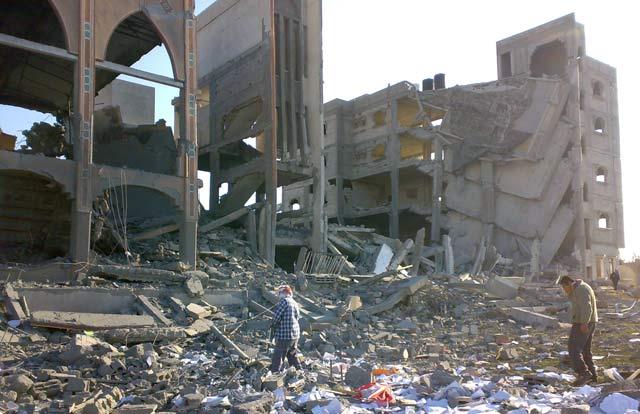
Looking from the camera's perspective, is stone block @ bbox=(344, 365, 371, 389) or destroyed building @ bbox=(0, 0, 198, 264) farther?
destroyed building @ bbox=(0, 0, 198, 264)

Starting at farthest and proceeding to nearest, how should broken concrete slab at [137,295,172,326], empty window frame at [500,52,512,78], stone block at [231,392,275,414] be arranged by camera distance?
empty window frame at [500,52,512,78] < broken concrete slab at [137,295,172,326] < stone block at [231,392,275,414]

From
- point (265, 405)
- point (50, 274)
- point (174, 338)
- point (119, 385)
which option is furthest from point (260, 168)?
point (265, 405)

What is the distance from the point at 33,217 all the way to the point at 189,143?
6.25 m

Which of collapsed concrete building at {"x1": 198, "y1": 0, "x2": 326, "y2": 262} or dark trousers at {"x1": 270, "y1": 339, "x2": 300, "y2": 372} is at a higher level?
collapsed concrete building at {"x1": 198, "y1": 0, "x2": 326, "y2": 262}

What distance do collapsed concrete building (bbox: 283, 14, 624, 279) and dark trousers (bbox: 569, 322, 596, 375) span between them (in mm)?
19589

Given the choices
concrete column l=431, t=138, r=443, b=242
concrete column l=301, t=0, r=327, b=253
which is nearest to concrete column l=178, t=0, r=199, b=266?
concrete column l=301, t=0, r=327, b=253

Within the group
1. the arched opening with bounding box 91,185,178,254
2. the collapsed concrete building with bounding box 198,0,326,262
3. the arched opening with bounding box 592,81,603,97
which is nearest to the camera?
the arched opening with bounding box 91,185,178,254

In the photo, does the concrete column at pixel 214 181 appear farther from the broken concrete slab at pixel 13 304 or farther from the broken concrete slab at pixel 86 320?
the broken concrete slab at pixel 13 304

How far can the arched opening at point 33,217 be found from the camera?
59.4 ft

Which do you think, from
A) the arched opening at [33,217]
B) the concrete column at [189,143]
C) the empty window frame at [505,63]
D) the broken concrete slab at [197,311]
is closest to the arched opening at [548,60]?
the empty window frame at [505,63]

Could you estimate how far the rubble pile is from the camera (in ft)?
22.8

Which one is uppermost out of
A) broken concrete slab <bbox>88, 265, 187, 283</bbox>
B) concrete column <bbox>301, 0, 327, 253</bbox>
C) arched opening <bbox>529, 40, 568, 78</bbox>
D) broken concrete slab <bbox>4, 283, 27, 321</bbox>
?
arched opening <bbox>529, 40, 568, 78</bbox>

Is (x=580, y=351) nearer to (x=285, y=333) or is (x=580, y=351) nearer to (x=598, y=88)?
(x=285, y=333)

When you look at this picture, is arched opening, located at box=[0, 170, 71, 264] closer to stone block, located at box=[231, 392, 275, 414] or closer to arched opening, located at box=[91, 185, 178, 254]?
arched opening, located at box=[91, 185, 178, 254]
